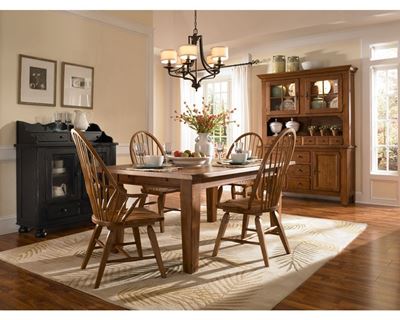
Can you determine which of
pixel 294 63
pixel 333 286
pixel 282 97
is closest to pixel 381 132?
pixel 282 97

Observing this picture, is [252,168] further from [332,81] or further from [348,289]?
[332,81]

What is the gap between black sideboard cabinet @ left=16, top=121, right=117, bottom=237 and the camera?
3.69 metres

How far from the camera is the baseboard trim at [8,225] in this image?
3840 millimetres

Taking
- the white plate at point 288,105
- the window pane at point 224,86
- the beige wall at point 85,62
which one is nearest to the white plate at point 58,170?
the beige wall at point 85,62

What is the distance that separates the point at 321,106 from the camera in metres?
5.74

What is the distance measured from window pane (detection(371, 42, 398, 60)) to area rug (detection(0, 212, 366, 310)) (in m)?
2.99

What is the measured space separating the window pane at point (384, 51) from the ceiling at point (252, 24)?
369mm

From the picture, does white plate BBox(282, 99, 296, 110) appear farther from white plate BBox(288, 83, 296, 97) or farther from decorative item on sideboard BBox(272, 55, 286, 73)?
decorative item on sideboard BBox(272, 55, 286, 73)

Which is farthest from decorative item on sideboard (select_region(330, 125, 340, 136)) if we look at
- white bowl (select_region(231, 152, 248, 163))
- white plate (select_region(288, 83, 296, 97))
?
white bowl (select_region(231, 152, 248, 163))

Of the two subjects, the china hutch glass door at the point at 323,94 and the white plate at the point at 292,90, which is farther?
the white plate at the point at 292,90

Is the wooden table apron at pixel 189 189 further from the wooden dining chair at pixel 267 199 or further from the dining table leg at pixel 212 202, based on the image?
the dining table leg at pixel 212 202

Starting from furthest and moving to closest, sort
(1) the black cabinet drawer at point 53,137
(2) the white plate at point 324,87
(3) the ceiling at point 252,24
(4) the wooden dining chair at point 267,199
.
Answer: (2) the white plate at point 324,87
(3) the ceiling at point 252,24
(1) the black cabinet drawer at point 53,137
(4) the wooden dining chair at point 267,199

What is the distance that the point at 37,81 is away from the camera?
4.10 meters
